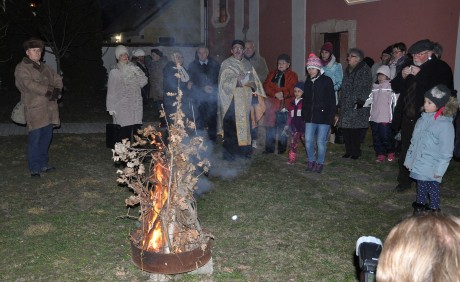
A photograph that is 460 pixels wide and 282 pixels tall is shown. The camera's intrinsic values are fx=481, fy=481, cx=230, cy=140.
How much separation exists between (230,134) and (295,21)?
6816 mm

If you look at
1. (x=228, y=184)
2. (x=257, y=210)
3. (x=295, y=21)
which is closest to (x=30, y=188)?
(x=228, y=184)

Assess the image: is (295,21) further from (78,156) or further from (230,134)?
(78,156)

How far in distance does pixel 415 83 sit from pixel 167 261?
4258 mm

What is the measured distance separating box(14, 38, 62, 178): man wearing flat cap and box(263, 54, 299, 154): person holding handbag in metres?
3.88

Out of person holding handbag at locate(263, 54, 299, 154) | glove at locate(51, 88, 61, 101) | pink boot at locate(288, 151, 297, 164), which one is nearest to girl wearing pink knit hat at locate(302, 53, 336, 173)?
pink boot at locate(288, 151, 297, 164)

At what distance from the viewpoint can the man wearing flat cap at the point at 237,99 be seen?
869 centimetres

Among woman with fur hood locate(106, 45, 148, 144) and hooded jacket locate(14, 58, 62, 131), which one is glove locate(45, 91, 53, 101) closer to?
hooded jacket locate(14, 58, 62, 131)

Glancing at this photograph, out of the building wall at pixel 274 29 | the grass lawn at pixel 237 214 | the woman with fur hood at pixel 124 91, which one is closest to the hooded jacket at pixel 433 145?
the grass lawn at pixel 237 214

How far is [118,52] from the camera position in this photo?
8031 millimetres

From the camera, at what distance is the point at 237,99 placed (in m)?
8.80

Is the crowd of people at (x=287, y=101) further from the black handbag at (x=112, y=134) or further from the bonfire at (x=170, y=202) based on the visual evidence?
the bonfire at (x=170, y=202)

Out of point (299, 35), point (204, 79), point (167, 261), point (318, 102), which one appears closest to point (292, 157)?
point (318, 102)

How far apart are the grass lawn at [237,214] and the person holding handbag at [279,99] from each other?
0.42 m

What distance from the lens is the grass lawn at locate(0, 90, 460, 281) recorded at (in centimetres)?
461
